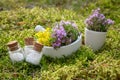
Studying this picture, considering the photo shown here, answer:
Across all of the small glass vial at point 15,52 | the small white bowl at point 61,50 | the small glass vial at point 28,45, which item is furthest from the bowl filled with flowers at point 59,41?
the small glass vial at point 15,52

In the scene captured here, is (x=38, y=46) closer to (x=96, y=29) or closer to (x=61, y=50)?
(x=61, y=50)

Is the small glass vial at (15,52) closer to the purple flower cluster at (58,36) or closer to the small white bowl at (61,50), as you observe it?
the small white bowl at (61,50)

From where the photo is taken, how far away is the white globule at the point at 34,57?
384 centimetres

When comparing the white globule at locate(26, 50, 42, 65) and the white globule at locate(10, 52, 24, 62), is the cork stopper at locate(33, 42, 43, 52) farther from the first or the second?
the white globule at locate(10, 52, 24, 62)

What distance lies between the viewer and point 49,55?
4.04 meters

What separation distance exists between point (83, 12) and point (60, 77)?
12.3 ft

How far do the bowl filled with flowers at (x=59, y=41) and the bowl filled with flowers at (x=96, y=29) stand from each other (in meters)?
0.26

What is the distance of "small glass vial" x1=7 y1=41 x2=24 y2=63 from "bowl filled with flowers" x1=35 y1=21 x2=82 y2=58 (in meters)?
0.25

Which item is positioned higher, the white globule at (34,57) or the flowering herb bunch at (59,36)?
the flowering herb bunch at (59,36)

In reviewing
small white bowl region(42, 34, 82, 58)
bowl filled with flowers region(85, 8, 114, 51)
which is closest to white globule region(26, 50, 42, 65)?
small white bowl region(42, 34, 82, 58)

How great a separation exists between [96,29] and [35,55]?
0.88 meters

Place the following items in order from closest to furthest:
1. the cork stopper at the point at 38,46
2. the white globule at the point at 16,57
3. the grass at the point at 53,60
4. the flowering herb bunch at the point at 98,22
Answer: the grass at the point at 53,60 < the cork stopper at the point at 38,46 < the white globule at the point at 16,57 < the flowering herb bunch at the point at 98,22

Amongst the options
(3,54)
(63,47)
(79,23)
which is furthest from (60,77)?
(79,23)

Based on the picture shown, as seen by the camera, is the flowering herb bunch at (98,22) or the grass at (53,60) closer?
the grass at (53,60)
